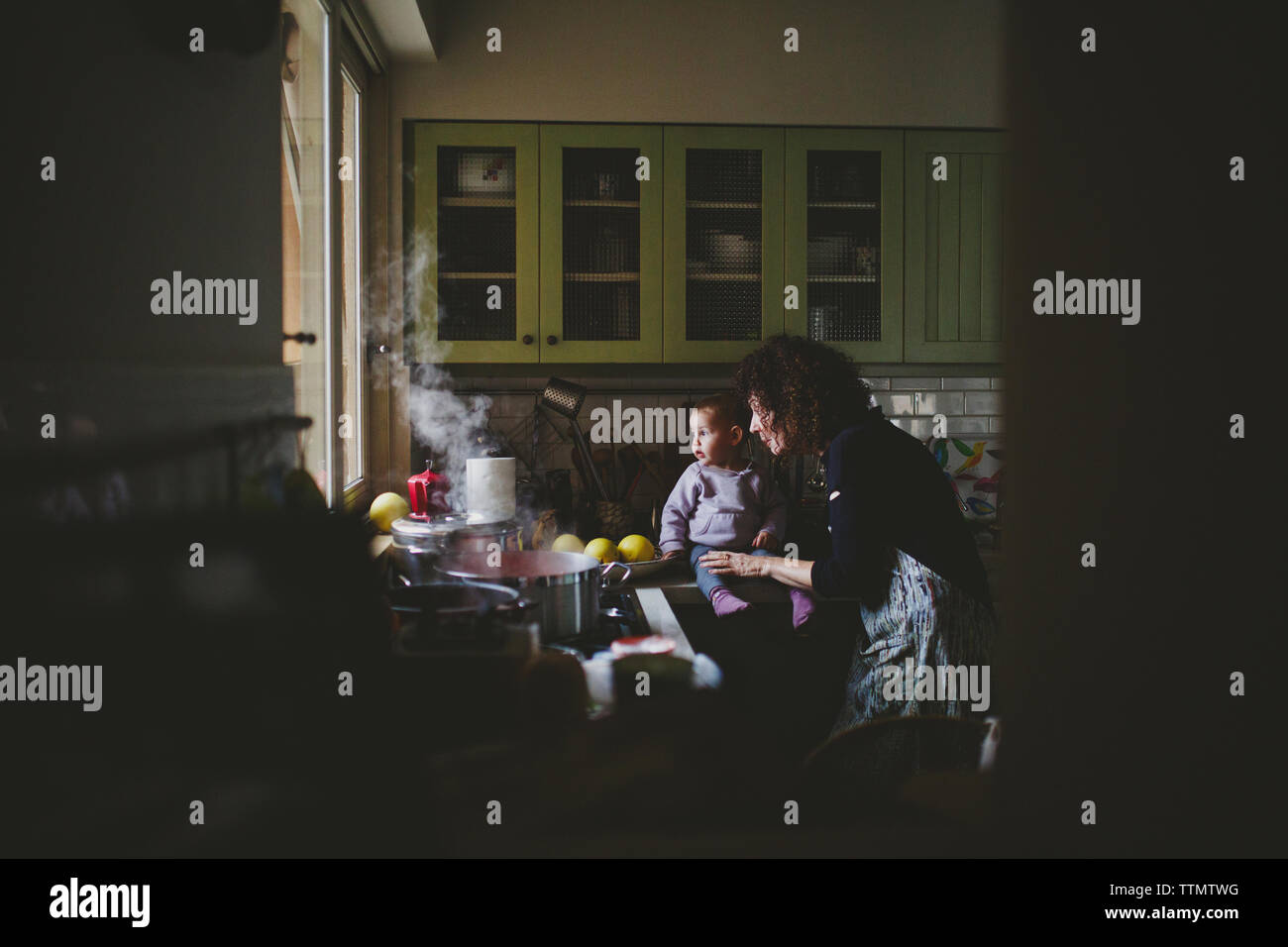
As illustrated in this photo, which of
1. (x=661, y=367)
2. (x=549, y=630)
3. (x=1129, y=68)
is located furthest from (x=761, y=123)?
(x=1129, y=68)

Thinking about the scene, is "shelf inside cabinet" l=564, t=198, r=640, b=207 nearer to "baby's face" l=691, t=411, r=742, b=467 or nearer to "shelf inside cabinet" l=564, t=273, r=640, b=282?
"shelf inside cabinet" l=564, t=273, r=640, b=282

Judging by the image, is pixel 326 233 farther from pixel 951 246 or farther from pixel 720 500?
pixel 951 246

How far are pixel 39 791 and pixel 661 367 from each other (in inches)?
92.5

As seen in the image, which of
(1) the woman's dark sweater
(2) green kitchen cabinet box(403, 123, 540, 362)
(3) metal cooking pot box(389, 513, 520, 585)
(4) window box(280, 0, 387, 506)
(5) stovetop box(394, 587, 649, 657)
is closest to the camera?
(5) stovetop box(394, 587, 649, 657)

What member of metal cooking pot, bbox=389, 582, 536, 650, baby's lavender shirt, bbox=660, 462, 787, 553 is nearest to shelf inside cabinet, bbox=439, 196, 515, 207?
baby's lavender shirt, bbox=660, 462, 787, 553

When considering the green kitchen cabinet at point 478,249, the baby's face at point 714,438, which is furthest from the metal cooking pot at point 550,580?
the green kitchen cabinet at point 478,249

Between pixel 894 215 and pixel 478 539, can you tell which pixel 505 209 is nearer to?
pixel 894 215

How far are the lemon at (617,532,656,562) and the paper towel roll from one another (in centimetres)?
33

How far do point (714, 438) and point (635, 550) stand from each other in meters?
0.47

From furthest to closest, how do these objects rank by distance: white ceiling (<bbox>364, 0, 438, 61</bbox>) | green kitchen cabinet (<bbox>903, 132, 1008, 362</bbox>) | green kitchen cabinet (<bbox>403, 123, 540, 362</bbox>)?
green kitchen cabinet (<bbox>903, 132, 1008, 362</bbox>)
green kitchen cabinet (<bbox>403, 123, 540, 362</bbox>)
white ceiling (<bbox>364, 0, 438, 61</bbox>)

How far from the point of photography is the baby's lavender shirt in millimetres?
2311

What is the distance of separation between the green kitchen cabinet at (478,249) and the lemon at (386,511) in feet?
2.27

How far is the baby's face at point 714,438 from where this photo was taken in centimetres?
246

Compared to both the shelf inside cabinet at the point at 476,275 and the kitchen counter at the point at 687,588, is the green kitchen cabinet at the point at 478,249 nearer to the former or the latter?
the shelf inside cabinet at the point at 476,275
